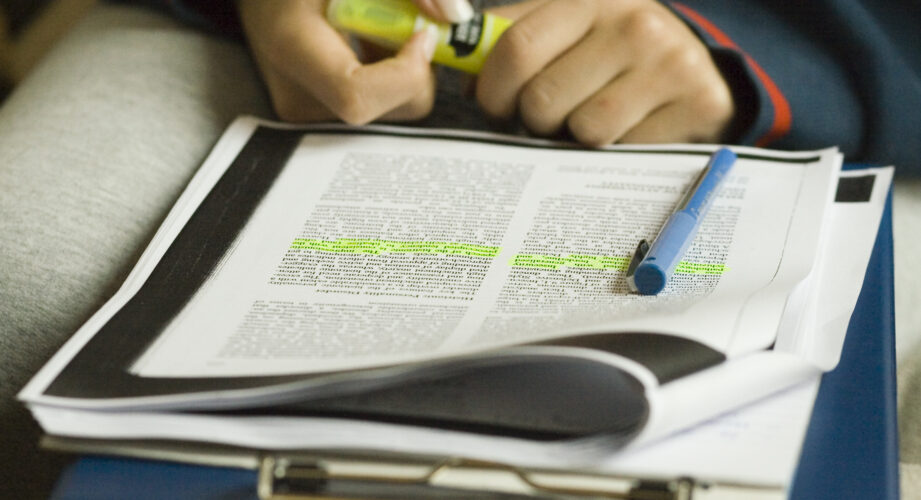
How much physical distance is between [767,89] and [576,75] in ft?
0.50

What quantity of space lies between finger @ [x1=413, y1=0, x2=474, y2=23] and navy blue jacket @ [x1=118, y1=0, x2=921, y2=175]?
7.2 inches

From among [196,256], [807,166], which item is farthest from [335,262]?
[807,166]

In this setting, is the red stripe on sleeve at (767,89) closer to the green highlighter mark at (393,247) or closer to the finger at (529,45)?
the finger at (529,45)

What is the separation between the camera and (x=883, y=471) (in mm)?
321

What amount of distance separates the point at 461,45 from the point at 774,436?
1.17 feet

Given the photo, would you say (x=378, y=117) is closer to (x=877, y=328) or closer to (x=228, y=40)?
(x=228, y=40)

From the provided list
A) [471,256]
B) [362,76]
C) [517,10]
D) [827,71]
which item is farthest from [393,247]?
[827,71]

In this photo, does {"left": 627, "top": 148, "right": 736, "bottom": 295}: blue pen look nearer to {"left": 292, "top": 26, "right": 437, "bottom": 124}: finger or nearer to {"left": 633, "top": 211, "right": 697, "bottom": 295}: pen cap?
{"left": 633, "top": 211, "right": 697, "bottom": 295}: pen cap

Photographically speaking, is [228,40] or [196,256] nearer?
[196,256]

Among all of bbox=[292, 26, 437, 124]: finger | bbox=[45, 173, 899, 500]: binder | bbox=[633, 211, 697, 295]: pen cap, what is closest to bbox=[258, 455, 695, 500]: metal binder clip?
bbox=[45, 173, 899, 500]: binder

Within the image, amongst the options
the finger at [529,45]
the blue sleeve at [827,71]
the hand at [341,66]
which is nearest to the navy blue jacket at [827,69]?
the blue sleeve at [827,71]

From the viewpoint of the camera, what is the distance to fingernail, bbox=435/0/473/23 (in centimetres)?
53

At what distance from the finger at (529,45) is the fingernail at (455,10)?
0.03 m

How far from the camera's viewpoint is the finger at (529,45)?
1.77 feet
